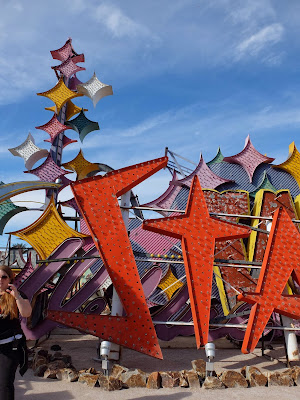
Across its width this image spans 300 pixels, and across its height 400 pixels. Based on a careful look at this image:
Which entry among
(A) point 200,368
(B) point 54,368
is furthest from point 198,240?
(B) point 54,368

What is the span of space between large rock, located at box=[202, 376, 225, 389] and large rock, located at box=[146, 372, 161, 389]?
823 mm

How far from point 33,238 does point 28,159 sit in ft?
25.7

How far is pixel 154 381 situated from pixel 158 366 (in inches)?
74.0

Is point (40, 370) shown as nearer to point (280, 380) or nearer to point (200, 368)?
point (200, 368)

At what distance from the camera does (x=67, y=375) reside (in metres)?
7.03

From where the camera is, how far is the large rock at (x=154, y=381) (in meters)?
6.74

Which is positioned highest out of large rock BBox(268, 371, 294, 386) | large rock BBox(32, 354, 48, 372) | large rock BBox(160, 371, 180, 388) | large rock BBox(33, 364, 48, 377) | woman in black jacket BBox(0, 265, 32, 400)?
woman in black jacket BBox(0, 265, 32, 400)

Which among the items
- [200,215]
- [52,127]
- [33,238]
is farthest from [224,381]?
[52,127]

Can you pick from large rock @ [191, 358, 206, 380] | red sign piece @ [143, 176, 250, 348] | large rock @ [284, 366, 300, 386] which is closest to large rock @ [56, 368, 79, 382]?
large rock @ [191, 358, 206, 380]

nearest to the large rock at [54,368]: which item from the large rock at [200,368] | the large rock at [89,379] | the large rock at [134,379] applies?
the large rock at [89,379]

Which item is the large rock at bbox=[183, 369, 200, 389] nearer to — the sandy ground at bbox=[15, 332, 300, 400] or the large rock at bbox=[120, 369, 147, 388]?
the sandy ground at bbox=[15, 332, 300, 400]

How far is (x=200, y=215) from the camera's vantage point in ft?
28.3

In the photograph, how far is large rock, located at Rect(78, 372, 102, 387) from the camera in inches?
264

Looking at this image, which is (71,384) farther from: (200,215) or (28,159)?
(28,159)
